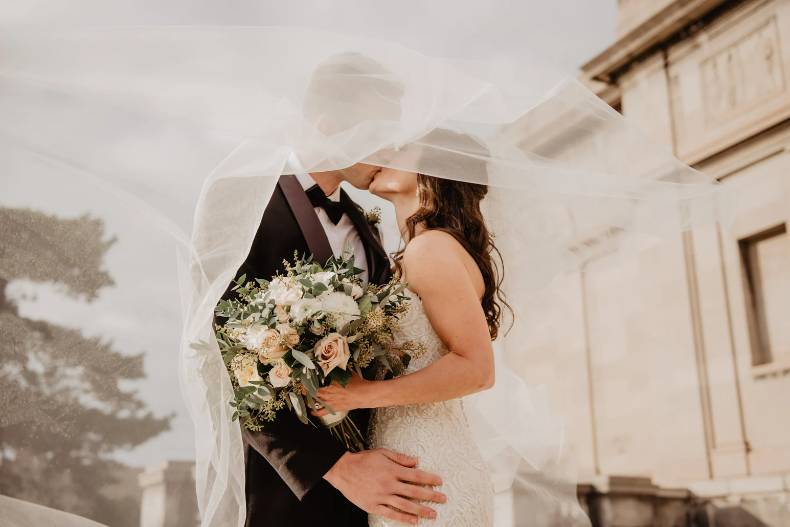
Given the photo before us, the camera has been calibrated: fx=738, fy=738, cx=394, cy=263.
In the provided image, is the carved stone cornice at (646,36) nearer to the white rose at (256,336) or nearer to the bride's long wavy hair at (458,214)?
the bride's long wavy hair at (458,214)

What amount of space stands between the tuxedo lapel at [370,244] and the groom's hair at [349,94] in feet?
1.78

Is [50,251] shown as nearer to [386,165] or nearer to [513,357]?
[386,165]

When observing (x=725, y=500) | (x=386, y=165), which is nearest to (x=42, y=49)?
(x=386, y=165)

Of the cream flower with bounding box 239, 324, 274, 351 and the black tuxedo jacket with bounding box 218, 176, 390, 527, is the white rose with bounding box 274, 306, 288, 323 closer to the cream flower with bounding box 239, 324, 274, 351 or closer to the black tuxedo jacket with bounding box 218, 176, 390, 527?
the cream flower with bounding box 239, 324, 274, 351

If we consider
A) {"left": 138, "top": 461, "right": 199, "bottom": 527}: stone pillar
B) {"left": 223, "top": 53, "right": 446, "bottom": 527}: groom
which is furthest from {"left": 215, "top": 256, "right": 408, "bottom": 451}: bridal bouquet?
{"left": 138, "top": 461, "right": 199, "bottom": 527}: stone pillar

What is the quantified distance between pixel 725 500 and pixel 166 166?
1038cm

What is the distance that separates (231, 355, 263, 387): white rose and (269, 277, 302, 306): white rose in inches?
8.1

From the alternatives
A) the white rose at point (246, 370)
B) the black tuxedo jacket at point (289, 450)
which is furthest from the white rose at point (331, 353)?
the black tuxedo jacket at point (289, 450)

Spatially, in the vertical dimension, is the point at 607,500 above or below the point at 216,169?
below

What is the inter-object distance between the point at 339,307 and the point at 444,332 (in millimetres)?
504

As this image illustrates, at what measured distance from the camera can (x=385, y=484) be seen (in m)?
2.49

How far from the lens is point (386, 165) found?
2.92 m

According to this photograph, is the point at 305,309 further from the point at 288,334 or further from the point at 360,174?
the point at 360,174

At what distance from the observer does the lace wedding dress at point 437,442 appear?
257 cm
